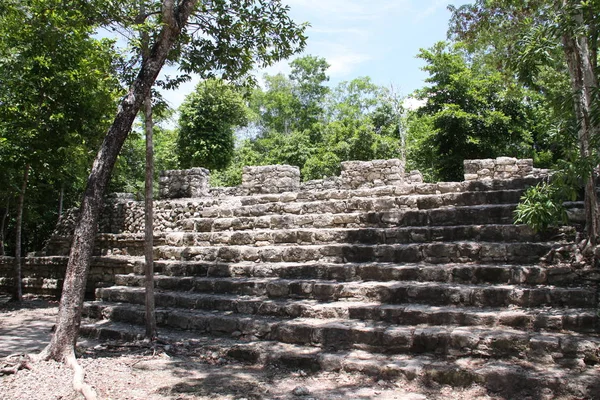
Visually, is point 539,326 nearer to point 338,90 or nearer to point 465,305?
point 465,305

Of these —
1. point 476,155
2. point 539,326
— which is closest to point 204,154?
point 476,155

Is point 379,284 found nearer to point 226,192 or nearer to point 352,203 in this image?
point 352,203

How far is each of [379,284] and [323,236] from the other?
1.65 m

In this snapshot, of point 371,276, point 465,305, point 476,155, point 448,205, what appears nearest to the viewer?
point 465,305

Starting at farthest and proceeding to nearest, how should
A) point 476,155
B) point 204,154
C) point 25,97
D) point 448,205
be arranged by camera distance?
point 204,154 < point 476,155 < point 25,97 < point 448,205

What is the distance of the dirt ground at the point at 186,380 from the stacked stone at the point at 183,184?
15.8ft

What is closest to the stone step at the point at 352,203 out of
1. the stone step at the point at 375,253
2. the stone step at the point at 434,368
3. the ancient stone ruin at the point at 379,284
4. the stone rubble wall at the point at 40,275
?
the ancient stone ruin at the point at 379,284

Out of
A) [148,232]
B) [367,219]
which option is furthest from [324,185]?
[148,232]

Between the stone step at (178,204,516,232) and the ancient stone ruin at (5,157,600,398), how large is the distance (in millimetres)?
18

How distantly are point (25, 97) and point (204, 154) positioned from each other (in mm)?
10301

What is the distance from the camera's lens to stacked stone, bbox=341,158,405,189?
356 inches

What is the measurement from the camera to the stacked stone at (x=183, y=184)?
9625mm

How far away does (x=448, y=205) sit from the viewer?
21.8 ft

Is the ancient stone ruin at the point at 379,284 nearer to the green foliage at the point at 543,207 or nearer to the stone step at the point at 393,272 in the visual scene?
the stone step at the point at 393,272
